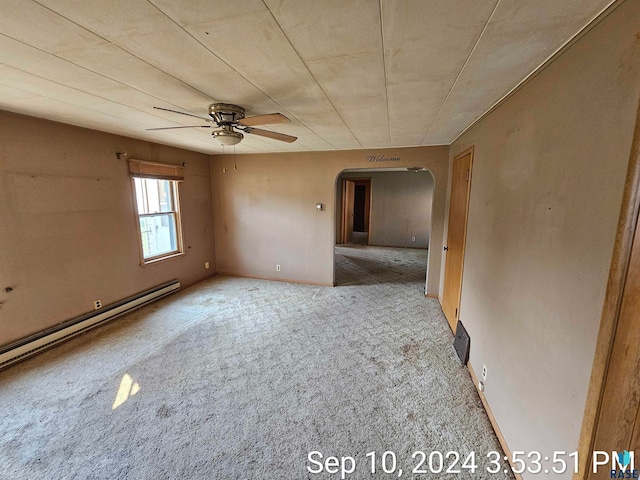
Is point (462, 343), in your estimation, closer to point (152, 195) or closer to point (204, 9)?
point (204, 9)

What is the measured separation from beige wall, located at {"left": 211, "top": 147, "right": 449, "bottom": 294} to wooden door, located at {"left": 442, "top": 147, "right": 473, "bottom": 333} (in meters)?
0.58

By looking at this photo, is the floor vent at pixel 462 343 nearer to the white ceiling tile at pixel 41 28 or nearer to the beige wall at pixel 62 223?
the white ceiling tile at pixel 41 28

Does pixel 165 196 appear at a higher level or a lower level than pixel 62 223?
higher

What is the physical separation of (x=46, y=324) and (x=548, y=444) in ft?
13.6

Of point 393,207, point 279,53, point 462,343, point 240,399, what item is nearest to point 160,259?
point 240,399

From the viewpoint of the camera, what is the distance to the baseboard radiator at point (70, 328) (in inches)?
96.7

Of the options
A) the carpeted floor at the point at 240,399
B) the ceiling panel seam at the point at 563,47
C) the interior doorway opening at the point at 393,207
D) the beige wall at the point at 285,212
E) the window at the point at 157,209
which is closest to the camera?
the ceiling panel seam at the point at 563,47

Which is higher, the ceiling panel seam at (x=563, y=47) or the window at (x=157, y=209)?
the ceiling panel seam at (x=563, y=47)

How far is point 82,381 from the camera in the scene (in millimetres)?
2281

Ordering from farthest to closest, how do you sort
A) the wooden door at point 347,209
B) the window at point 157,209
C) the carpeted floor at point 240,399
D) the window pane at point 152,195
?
the wooden door at point 347,209, the window pane at point 152,195, the window at point 157,209, the carpeted floor at point 240,399

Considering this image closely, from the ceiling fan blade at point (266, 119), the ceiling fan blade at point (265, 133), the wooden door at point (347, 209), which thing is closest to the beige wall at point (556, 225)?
the ceiling fan blade at point (266, 119)

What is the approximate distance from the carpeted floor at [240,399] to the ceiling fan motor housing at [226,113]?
220 centimetres

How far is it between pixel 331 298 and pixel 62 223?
3.40 meters

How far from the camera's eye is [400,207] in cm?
800
